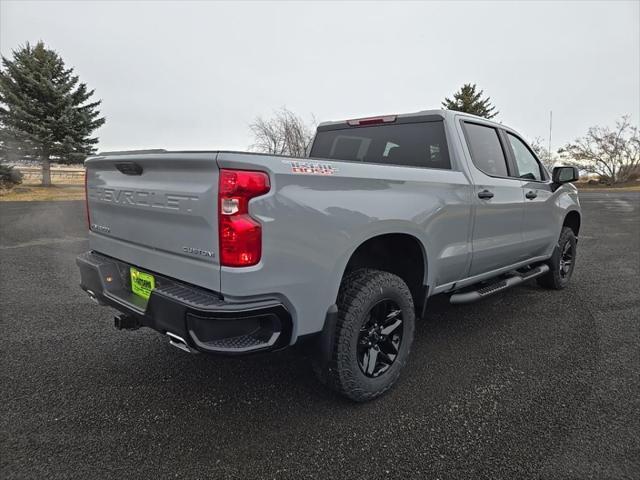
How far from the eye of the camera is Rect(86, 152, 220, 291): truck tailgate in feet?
6.42

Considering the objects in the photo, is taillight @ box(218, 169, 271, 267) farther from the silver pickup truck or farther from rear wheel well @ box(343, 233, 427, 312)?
rear wheel well @ box(343, 233, 427, 312)

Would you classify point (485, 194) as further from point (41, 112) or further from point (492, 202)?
point (41, 112)

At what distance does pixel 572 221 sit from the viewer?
539 cm

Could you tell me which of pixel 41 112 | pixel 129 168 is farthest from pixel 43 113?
pixel 129 168

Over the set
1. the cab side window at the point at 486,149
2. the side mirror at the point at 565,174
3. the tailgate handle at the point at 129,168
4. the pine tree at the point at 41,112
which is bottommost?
the tailgate handle at the point at 129,168

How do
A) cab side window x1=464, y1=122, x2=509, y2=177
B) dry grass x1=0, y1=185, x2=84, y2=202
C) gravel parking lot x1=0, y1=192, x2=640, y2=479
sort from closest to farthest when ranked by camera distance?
gravel parking lot x1=0, y1=192, x2=640, y2=479, cab side window x1=464, y1=122, x2=509, y2=177, dry grass x1=0, y1=185, x2=84, y2=202

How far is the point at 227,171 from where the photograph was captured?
188 cm

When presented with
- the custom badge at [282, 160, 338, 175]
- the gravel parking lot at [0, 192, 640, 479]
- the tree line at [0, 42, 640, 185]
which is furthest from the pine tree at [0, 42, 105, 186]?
the custom badge at [282, 160, 338, 175]

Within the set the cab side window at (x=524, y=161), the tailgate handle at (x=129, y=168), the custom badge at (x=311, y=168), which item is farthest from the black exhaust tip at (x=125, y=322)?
the cab side window at (x=524, y=161)

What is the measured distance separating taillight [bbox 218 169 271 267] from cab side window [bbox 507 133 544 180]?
3.22 meters

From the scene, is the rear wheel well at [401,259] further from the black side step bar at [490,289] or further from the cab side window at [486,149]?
the cab side window at [486,149]

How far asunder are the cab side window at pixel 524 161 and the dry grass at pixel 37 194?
2092 cm

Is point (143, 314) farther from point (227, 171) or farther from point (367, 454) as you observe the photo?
point (367, 454)

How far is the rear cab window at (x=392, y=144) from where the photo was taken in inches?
131
